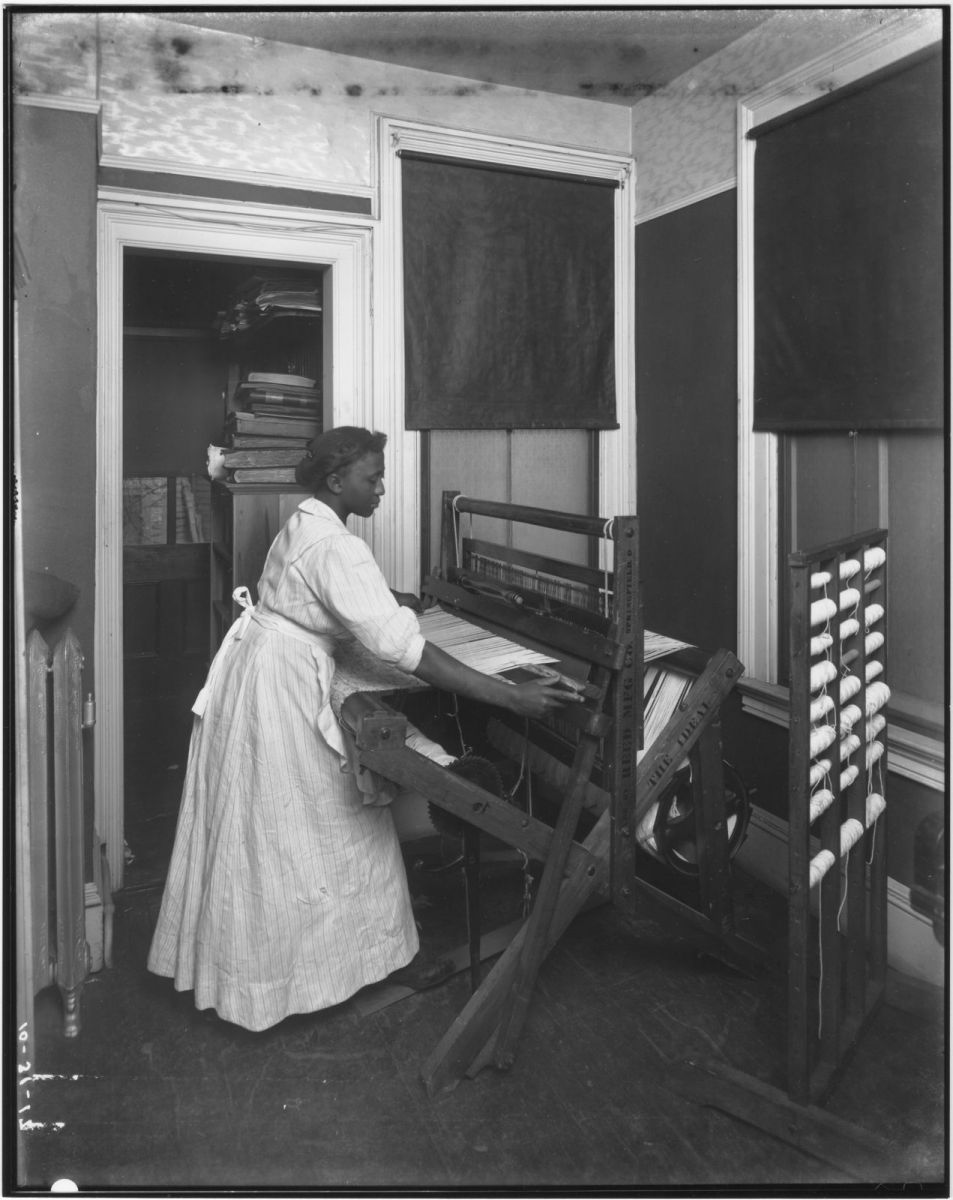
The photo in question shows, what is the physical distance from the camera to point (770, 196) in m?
3.31

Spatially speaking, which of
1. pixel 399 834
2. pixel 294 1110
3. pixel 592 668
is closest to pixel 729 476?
pixel 592 668

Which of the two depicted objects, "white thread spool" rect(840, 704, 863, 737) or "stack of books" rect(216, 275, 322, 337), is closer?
"white thread spool" rect(840, 704, 863, 737)

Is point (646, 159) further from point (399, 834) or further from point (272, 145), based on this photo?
point (399, 834)

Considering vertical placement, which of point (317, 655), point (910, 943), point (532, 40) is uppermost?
point (532, 40)

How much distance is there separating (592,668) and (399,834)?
1.87 meters

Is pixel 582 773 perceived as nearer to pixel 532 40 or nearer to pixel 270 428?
pixel 270 428

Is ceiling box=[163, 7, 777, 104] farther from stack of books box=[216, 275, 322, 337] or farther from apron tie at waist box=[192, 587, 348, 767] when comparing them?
apron tie at waist box=[192, 587, 348, 767]

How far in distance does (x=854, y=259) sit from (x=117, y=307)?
2.47 meters

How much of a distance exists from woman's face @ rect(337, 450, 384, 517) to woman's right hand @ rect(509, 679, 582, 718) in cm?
80

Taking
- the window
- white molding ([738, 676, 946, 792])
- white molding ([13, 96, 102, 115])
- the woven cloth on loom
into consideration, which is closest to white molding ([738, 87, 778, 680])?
white molding ([738, 676, 946, 792])

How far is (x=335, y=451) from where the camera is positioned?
2715 millimetres

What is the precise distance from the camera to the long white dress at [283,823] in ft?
8.72

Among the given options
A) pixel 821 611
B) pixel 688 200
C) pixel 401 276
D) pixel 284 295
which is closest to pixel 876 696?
pixel 821 611

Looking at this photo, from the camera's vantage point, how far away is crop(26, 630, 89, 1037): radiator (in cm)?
236
